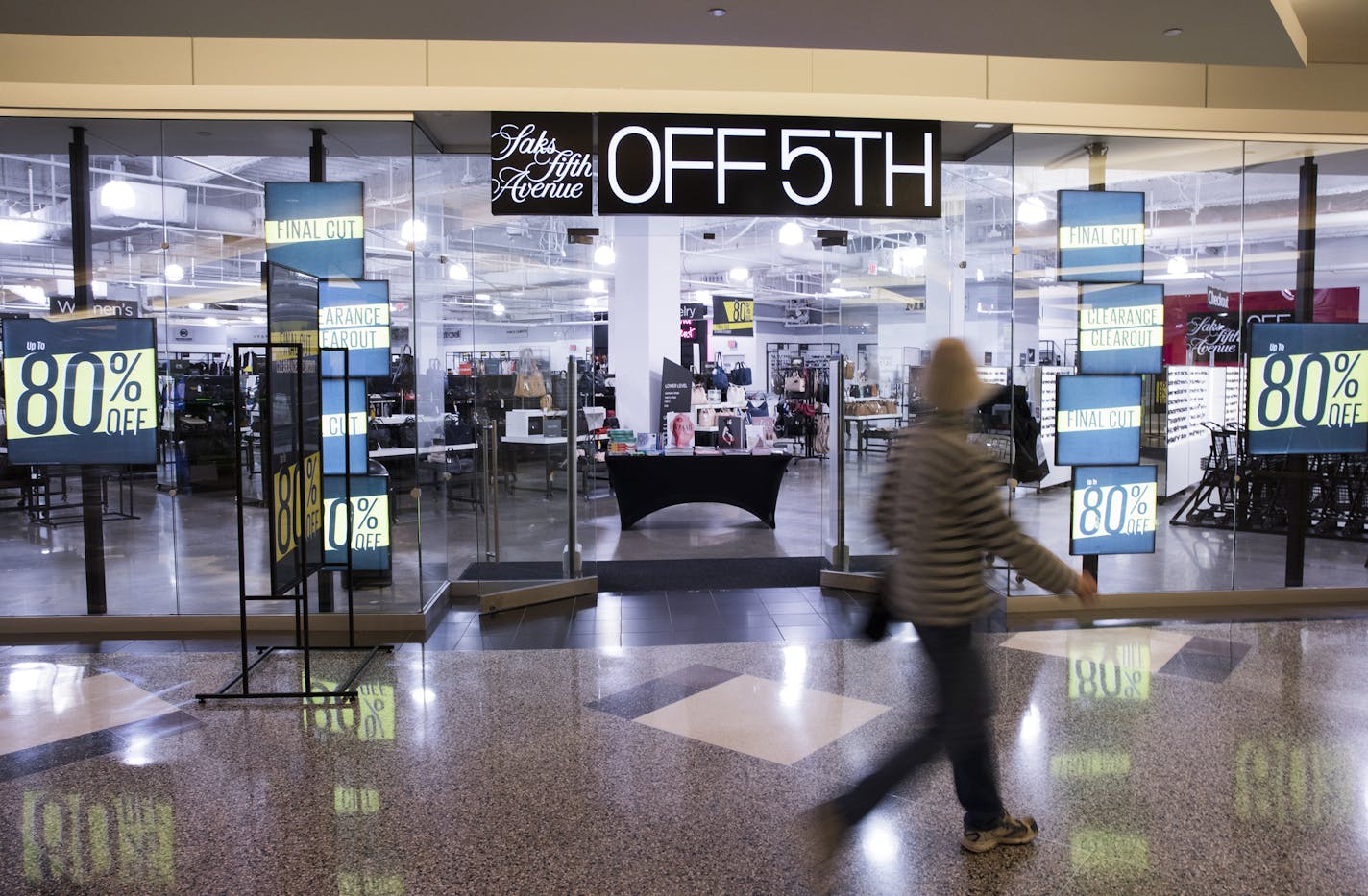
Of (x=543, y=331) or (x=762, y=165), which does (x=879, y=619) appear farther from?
(x=543, y=331)

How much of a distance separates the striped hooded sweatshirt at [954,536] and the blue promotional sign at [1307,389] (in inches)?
179

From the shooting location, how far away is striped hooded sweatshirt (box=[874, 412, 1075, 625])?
2625 mm

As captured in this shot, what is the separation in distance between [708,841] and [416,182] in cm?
437

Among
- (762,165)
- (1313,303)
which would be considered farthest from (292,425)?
(1313,303)

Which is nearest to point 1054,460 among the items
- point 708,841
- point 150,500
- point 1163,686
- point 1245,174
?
point 1163,686

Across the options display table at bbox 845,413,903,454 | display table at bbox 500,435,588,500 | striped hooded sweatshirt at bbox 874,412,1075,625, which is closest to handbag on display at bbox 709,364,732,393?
display table at bbox 845,413,903,454

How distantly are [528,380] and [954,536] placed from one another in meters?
4.30

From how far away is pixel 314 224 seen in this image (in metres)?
5.55

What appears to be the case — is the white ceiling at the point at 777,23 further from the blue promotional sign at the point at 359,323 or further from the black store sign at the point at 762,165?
the blue promotional sign at the point at 359,323

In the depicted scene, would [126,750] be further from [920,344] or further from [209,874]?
[920,344]

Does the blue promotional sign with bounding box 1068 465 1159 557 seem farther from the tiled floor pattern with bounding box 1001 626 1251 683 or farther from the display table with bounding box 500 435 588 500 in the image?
the display table with bounding box 500 435 588 500

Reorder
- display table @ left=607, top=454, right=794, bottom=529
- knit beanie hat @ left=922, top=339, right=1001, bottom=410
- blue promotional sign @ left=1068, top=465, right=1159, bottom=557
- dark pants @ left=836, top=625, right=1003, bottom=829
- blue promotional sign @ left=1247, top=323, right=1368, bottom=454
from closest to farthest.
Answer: dark pants @ left=836, top=625, right=1003, bottom=829
knit beanie hat @ left=922, top=339, right=1001, bottom=410
blue promotional sign @ left=1068, top=465, right=1159, bottom=557
blue promotional sign @ left=1247, top=323, right=1368, bottom=454
display table @ left=607, top=454, right=794, bottom=529

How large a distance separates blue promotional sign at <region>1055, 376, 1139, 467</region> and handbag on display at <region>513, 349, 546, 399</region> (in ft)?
11.3

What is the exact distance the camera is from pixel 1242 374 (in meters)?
6.29
